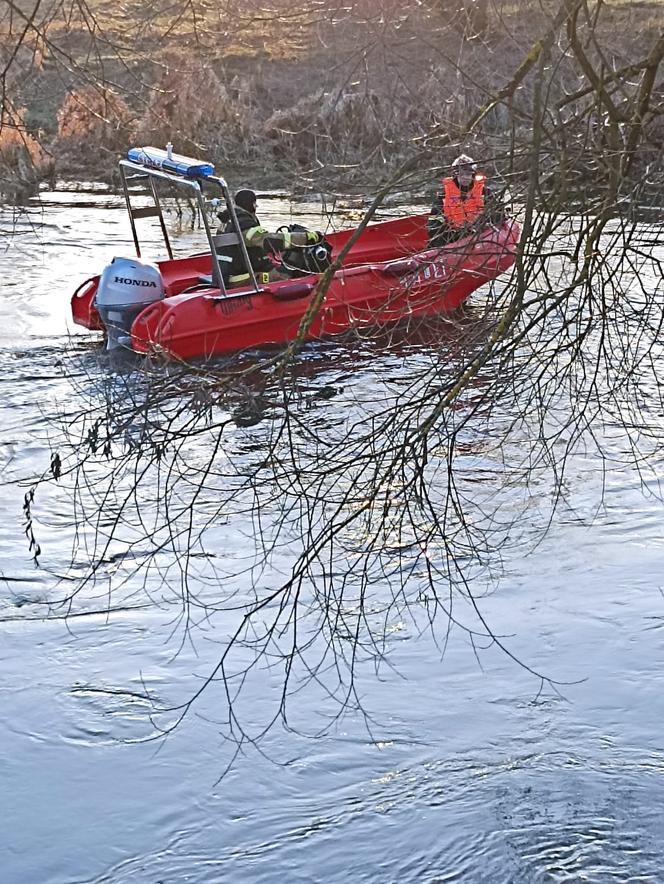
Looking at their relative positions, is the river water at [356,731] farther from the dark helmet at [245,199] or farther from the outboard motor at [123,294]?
the dark helmet at [245,199]

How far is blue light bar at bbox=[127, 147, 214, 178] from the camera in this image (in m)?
8.77

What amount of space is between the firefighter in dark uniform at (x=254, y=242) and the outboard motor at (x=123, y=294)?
0.65 meters

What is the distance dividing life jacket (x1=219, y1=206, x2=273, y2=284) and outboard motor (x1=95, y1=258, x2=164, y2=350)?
635 millimetres

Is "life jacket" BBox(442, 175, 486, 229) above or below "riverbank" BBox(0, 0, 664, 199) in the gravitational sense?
below

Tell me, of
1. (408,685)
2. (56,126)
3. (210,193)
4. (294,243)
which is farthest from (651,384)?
(56,126)

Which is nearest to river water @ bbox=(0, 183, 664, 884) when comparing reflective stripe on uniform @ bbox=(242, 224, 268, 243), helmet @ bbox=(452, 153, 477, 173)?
helmet @ bbox=(452, 153, 477, 173)

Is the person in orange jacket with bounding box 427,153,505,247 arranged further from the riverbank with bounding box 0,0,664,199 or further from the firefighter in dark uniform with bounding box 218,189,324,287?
the firefighter in dark uniform with bounding box 218,189,324,287

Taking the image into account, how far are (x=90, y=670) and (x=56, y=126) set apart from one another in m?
16.9

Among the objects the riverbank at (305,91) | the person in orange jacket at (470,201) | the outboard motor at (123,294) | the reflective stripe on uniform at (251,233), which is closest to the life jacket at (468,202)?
the person in orange jacket at (470,201)

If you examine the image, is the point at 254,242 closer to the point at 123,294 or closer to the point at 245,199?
the point at 245,199

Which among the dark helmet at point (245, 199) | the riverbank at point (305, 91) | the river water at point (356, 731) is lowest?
the river water at point (356, 731)

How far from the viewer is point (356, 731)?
5.40 metres

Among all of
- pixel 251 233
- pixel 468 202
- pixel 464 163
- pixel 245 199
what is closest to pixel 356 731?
Answer: pixel 468 202

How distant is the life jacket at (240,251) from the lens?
10117 millimetres
